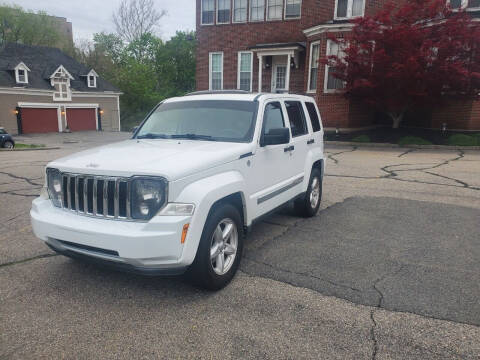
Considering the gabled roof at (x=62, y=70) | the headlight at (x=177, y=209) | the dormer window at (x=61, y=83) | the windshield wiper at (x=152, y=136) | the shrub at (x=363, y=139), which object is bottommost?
the shrub at (x=363, y=139)

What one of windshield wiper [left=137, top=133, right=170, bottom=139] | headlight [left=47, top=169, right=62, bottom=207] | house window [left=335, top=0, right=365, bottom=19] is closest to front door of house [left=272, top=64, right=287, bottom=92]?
house window [left=335, top=0, right=365, bottom=19]

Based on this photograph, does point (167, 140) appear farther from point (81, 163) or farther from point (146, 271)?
point (146, 271)

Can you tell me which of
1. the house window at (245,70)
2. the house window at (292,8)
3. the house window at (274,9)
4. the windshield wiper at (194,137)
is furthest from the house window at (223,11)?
the windshield wiper at (194,137)

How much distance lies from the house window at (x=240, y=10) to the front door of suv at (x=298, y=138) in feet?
70.3

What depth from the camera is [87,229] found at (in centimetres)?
336

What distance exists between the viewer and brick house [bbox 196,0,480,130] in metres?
20.4

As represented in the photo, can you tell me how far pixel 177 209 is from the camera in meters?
3.31

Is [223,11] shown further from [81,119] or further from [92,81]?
[92,81]

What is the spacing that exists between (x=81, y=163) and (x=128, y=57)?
60.7 meters

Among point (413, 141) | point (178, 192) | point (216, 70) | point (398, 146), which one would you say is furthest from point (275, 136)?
point (216, 70)

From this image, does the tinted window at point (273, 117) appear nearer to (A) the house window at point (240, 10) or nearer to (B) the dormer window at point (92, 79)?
(A) the house window at point (240, 10)

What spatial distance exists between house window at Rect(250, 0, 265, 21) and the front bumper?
24.0 m

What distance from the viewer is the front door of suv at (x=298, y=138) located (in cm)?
559

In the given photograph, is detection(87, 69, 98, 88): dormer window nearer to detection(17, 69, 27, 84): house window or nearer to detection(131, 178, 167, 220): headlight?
detection(17, 69, 27, 84): house window
